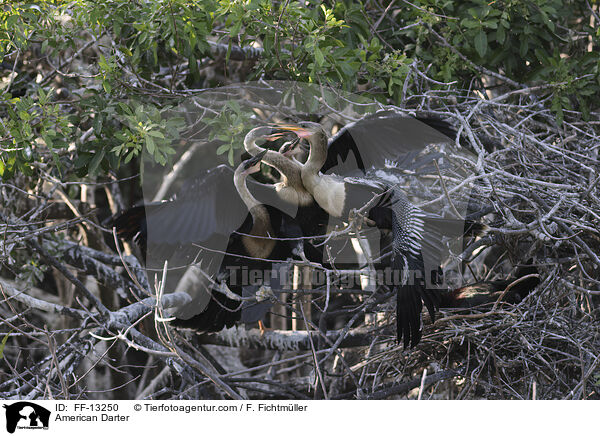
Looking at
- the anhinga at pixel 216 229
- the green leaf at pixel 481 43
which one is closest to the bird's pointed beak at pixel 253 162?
the anhinga at pixel 216 229

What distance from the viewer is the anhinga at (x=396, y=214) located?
279 centimetres

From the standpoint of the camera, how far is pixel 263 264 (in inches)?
142

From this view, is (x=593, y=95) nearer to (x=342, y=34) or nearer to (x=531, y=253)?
(x=531, y=253)

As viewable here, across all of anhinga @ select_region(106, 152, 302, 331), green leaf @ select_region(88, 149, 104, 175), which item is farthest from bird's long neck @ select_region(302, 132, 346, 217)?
green leaf @ select_region(88, 149, 104, 175)

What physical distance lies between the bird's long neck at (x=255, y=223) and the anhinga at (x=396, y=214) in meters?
0.28

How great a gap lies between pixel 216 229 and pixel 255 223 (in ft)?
0.75

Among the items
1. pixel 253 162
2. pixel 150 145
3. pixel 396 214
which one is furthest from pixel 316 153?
pixel 150 145

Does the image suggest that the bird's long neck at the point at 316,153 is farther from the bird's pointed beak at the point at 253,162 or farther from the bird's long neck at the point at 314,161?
the bird's pointed beak at the point at 253,162

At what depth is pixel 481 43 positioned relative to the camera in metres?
3.29

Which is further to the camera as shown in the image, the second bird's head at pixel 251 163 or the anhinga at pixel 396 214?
the second bird's head at pixel 251 163

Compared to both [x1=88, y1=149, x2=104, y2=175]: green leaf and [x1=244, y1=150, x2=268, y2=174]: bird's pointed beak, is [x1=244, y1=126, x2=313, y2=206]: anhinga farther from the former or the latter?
[x1=88, y1=149, x2=104, y2=175]: green leaf

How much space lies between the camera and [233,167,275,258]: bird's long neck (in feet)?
10.7

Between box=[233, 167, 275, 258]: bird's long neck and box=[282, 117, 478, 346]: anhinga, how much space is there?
276 mm
